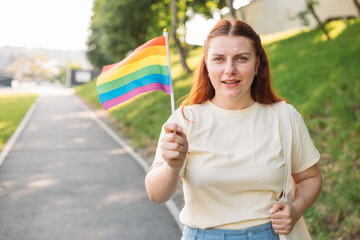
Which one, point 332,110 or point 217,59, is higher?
point 217,59

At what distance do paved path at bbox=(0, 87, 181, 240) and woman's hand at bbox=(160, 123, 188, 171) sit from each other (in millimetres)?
3455

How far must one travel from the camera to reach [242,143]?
1954 millimetres

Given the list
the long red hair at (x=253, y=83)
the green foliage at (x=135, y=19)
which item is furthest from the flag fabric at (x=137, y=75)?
the green foliage at (x=135, y=19)

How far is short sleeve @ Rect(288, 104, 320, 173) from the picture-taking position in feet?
6.64

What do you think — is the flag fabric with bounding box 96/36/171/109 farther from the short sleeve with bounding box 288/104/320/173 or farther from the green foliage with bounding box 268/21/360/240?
the green foliage with bounding box 268/21/360/240

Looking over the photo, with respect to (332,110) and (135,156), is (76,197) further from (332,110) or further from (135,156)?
(332,110)

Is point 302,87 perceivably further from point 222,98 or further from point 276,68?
point 222,98

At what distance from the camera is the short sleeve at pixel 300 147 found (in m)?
2.02

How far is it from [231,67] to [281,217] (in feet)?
2.43

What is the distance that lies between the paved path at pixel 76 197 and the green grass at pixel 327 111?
1.71 m

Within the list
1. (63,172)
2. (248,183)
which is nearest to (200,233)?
(248,183)

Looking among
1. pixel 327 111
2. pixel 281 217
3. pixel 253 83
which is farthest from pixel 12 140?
pixel 281 217

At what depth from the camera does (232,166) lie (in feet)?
6.26

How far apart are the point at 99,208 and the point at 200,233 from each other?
4289mm
